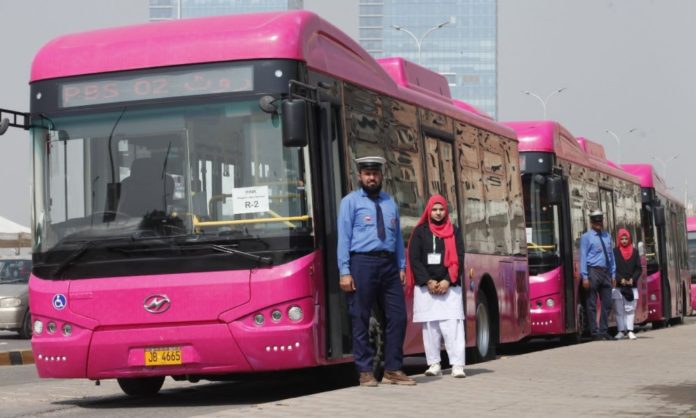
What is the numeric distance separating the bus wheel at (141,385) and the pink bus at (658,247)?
64.2 ft

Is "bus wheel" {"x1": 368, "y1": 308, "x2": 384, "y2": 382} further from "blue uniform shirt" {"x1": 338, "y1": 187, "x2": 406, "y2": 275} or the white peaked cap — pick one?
the white peaked cap

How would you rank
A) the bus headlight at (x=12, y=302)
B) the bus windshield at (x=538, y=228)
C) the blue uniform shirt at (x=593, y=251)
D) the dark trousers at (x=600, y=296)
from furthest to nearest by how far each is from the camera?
the bus headlight at (x=12, y=302)
the dark trousers at (x=600, y=296)
the blue uniform shirt at (x=593, y=251)
the bus windshield at (x=538, y=228)

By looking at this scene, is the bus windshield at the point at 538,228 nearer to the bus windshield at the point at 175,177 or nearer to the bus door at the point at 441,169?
the bus door at the point at 441,169

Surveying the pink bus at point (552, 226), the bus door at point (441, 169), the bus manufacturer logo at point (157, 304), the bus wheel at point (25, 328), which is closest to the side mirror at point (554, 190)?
the pink bus at point (552, 226)

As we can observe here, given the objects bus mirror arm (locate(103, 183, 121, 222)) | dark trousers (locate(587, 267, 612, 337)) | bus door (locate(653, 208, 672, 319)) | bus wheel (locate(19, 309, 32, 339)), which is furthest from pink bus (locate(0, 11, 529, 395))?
bus door (locate(653, 208, 672, 319))

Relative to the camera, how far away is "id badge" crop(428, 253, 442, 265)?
1396cm

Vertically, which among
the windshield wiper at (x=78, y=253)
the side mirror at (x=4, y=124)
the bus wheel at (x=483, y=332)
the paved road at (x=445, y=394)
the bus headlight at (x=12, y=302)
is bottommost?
the paved road at (x=445, y=394)

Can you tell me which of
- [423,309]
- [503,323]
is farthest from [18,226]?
[423,309]

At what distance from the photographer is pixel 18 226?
41.0 m

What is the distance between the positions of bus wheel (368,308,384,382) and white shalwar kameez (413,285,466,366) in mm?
704

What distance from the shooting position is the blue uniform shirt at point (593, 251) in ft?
77.3

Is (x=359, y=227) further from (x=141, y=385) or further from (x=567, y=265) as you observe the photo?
(x=567, y=265)

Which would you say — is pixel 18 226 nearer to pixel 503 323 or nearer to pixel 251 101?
pixel 503 323

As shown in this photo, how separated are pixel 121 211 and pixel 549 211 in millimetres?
11885
